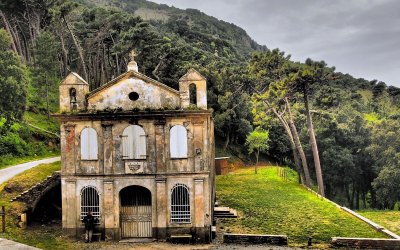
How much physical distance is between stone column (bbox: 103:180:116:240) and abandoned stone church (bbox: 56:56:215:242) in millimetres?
51

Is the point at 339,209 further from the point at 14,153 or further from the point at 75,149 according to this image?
the point at 14,153

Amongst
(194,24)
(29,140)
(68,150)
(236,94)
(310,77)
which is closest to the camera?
(68,150)

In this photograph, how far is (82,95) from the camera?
22.7 m

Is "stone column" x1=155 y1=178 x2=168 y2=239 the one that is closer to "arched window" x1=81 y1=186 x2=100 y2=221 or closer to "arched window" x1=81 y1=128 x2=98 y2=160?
"arched window" x1=81 y1=186 x2=100 y2=221

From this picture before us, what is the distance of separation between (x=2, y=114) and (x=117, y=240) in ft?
43.3

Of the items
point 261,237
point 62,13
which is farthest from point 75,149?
point 62,13

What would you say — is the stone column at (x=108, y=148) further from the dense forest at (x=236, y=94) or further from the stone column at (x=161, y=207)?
the dense forest at (x=236, y=94)

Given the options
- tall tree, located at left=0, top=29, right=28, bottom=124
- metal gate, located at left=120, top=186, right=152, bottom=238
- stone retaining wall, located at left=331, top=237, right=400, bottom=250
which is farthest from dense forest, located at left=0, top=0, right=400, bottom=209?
stone retaining wall, located at left=331, top=237, right=400, bottom=250

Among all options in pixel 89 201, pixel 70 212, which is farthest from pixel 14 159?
pixel 89 201

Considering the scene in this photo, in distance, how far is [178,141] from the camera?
22.2 metres

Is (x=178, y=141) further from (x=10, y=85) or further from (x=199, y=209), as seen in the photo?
(x=10, y=85)

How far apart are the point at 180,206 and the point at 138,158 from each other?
3.27 m

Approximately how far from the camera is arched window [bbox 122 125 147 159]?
72.7 feet

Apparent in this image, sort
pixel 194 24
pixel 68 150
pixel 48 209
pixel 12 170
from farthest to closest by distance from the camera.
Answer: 1. pixel 194 24
2. pixel 12 170
3. pixel 48 209
4. pixel 68 150
